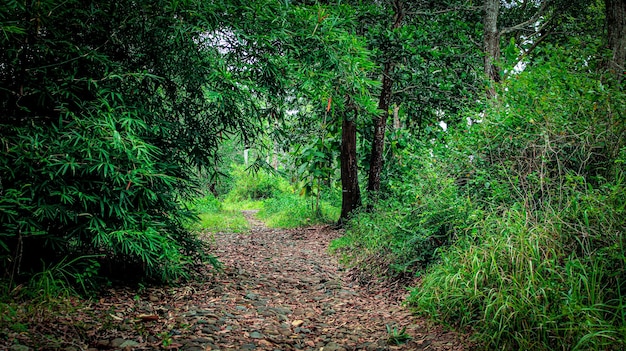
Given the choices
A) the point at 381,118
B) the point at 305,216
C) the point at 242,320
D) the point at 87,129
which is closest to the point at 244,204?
the point at 305,216

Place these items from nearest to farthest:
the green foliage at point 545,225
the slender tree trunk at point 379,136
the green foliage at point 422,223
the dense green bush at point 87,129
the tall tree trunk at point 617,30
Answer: the green foliage at point 545,225, the dense green bush at point 87,129, the green foliage at point 422,223, the tall tree trunk at point 617,30, the slender tree trunk at point 379,136

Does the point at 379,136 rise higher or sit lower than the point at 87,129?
higher

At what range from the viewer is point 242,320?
3.72 m

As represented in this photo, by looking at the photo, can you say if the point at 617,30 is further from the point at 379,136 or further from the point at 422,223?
the point at 379,136

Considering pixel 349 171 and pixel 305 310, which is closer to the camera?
pixel 305 310

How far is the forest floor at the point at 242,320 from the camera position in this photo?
9.26ft

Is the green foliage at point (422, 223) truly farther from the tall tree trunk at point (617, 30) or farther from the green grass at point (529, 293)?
the tall tree trunk at point (617, 30)

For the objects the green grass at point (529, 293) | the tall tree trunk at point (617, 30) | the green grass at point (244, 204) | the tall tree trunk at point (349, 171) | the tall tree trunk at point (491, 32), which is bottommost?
the green grass at point (244, 204)

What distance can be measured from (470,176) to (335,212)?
6.86 metres

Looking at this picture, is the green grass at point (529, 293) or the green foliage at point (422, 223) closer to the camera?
the green grass at point (529, 293)

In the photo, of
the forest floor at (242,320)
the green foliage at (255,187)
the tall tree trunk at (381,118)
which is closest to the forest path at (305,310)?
the forest floor at (242,320)

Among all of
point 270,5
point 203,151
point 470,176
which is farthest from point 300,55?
point 470,176

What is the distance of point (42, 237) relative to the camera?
323 centimetres

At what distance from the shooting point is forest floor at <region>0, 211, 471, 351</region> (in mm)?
2822
